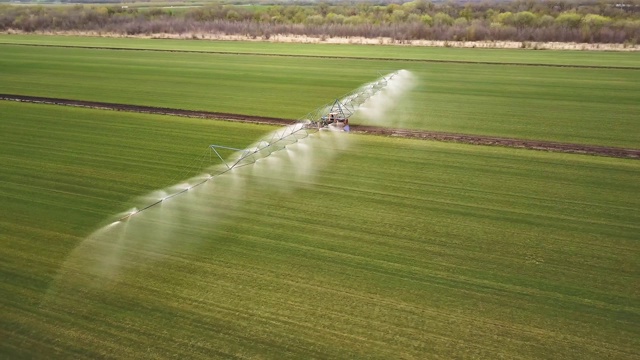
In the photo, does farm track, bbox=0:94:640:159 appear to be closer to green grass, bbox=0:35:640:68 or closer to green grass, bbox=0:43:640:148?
green grass, bbox=0:43:640:148

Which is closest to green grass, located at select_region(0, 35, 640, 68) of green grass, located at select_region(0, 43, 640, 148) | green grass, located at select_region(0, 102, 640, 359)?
green grass, located at select_region(0, 43, 640, 148)

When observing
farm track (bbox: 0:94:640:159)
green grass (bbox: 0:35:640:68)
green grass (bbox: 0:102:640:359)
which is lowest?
green grass (bbox: 0:102:640:359)

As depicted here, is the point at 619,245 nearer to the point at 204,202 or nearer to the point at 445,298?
the point at 445,298

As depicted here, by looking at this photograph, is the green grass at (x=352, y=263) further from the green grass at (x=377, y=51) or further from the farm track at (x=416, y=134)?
the green grass at (x=377, y=51)

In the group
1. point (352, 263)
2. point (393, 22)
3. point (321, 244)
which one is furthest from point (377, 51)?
point (352, 263)

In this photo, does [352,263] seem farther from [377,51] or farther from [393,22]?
[393,22]

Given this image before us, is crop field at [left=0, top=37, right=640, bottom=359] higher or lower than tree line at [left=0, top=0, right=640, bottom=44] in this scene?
lower
